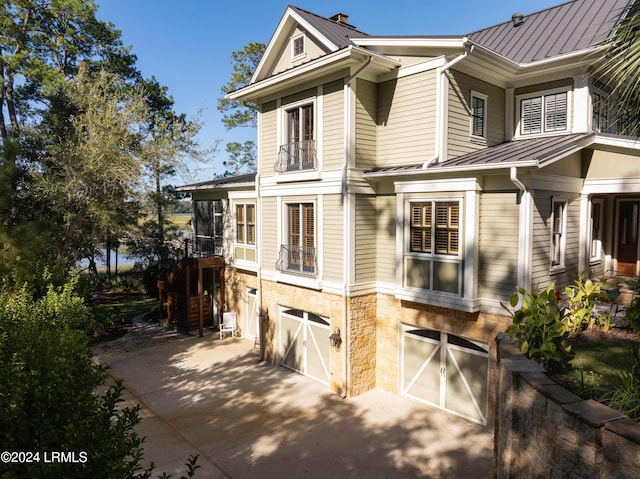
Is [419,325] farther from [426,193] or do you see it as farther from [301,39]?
[301,39]

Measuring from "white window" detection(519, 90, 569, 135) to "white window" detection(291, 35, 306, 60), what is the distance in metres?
6.70

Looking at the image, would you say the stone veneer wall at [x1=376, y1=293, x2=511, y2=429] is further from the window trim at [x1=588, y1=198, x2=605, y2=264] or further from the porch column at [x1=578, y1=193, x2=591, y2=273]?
the window trim at [x1=588, y1=198, x2=605, y2=264]

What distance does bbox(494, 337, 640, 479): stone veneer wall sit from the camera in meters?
3.99

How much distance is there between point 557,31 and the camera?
13219 millimetres

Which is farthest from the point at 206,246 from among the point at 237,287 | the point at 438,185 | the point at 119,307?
the point at 438,185

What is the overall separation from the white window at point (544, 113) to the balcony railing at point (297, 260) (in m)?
7.29

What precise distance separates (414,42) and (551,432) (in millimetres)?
9336

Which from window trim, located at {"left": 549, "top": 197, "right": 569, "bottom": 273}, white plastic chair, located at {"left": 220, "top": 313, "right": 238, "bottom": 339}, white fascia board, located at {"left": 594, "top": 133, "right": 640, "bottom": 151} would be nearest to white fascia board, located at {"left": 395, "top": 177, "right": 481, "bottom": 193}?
window trim, located at {"left": 549, "top": 197, "right": 569, "bottom": 273}

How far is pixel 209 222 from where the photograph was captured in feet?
62.3

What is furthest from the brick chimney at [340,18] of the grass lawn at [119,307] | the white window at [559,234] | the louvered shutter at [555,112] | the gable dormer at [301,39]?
the grass lawn at [119,307]

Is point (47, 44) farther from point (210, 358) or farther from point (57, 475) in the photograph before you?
point (57, 475)

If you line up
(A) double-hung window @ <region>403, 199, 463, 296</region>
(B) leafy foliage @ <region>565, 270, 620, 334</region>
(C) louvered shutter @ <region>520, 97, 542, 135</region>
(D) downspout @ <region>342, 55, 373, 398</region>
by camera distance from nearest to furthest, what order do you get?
(B) leafy foliage @ <region>565, 270, 620, 334</region>
(A) double-hung window @ <region>403, 199, 463, 296</region>
(D) downspout @ <region>342, 55, 373, 398</region>
(C) louvered shutter @ <region>520, 97, 542, 135</region>

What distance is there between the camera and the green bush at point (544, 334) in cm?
621

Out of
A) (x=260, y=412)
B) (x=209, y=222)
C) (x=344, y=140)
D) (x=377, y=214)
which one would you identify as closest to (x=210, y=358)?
(x=260, y=412)
